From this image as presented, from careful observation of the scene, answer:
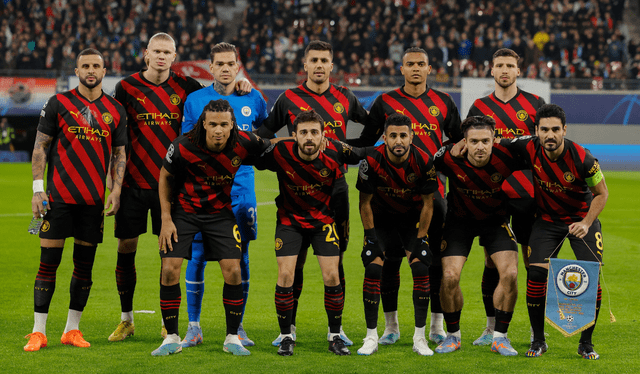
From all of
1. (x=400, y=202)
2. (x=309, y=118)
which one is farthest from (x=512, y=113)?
(x=309, y=118)

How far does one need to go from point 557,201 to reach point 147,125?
3.31 m

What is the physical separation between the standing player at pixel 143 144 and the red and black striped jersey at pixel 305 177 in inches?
35.6

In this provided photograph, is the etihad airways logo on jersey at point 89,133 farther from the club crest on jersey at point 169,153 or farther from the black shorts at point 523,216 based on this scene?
the black shorts at point 523,216

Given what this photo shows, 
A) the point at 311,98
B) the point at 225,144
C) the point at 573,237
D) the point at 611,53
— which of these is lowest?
the point at 573,237

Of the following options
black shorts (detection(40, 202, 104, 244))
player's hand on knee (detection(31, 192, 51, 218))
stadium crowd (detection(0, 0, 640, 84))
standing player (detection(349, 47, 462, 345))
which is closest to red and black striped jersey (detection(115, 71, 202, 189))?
black shorts (detection(40, 202, 104, 244))

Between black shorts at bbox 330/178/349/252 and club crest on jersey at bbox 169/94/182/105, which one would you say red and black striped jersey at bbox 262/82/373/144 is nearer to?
black shorts at bbox 330/178/349/252

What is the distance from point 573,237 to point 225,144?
107 inches

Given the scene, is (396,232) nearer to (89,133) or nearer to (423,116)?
(423,116)

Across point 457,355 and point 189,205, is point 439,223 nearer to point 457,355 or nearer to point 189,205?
point 457,355

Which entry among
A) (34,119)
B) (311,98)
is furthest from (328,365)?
(34,119)

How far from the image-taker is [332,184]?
550 cm

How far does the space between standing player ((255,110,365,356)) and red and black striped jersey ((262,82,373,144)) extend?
0.35 meters

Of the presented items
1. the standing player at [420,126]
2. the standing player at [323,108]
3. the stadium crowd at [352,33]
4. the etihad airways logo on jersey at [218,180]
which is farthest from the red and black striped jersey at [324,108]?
the stadium crowd at [352,33]

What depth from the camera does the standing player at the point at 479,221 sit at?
5277 mm
